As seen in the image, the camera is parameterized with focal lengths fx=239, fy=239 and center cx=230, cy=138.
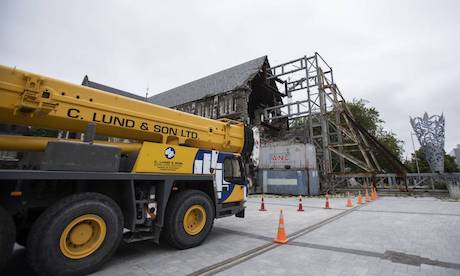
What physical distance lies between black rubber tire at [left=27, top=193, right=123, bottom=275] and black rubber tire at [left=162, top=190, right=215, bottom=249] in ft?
3.51

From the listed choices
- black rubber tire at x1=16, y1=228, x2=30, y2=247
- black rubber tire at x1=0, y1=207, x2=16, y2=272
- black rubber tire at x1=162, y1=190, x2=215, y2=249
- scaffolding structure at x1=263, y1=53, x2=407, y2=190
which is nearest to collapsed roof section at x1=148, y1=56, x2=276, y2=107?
scaffolding structure at x1=263, y1=53, x2=407, y2=190

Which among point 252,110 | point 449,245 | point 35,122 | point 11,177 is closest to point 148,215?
point 11,177

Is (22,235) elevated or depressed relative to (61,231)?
depressed

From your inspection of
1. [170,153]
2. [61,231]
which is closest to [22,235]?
[61,231]

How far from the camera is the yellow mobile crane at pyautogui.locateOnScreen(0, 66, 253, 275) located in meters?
3.56

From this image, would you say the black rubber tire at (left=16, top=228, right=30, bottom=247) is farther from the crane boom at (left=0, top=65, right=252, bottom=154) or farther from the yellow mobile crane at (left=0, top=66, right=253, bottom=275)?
the crane boom at (left=0, top=65, right=252, bottom=154)

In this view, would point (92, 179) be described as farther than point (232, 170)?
No

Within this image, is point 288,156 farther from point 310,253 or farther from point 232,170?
point 310,253

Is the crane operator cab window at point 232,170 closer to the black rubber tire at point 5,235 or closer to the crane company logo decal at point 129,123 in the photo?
the crane company logo decal at point 129,123

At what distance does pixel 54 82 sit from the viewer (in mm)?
4055

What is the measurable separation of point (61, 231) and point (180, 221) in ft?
7.13

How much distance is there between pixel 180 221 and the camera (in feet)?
16.9

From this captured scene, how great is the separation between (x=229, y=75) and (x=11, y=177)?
80.8 feet

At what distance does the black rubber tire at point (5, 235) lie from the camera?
311cm
